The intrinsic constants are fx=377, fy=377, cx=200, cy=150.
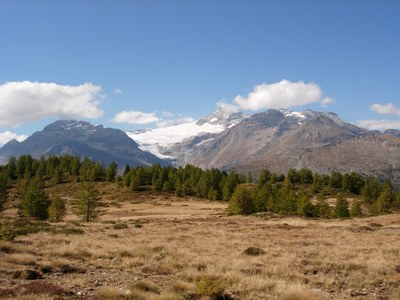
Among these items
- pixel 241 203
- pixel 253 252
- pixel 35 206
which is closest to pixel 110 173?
pixel 241 203

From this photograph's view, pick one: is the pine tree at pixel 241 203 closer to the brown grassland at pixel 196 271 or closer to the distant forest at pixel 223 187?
the distant forest at pixel 223 187

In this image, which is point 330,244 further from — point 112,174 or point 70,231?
point 112,174

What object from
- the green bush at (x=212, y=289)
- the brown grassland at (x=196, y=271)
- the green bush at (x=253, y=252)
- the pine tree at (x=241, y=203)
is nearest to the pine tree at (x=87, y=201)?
the pine tree at (x=241, y=203)

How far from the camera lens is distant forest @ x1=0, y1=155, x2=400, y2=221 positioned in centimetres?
7619

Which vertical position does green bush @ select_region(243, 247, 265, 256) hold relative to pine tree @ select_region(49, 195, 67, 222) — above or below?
above

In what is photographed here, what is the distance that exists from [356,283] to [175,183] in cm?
11391

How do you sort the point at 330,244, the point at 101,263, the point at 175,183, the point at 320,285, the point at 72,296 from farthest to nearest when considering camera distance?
the point at 175,183, the point at 330,244, the point at 101,263, the point at 320,285, the point at 72,296

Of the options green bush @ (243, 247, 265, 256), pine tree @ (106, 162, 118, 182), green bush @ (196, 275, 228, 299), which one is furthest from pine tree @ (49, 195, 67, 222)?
pine tree @ (106, 162, 118, 182)

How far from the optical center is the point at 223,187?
405 feet

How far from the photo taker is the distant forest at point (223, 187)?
250 feet

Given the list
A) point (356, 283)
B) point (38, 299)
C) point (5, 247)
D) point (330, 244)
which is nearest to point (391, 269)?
point (356, 283)

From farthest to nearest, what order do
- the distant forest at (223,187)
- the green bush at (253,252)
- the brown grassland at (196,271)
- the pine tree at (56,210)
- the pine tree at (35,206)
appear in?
1. the distant forest at (223,187)
2. the pine tree at (56,210)
3. the pine tree at (35,206)
4. the green bush at (253,252)
5. the brown grassland at (196,271)

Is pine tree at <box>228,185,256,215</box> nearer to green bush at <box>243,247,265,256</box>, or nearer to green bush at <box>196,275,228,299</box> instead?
green bush at <box>243,247,265,256</box>

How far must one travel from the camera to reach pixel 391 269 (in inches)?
707
